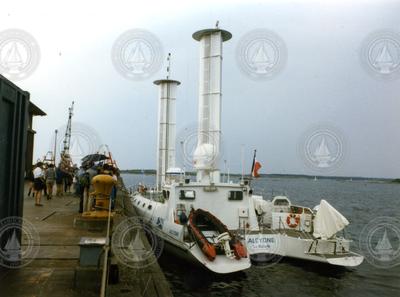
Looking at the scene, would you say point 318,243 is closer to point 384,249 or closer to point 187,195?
point 187,195

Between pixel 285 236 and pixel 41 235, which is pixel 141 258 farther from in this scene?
pixel 285 236

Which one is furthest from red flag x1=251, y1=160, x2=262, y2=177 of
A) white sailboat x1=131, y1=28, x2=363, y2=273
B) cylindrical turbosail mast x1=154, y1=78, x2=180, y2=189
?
cylindrical turbosail mast x1=154, y1=78, x2=180, y2=189

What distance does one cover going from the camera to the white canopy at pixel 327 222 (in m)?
15.1

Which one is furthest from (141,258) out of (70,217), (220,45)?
(220,45)

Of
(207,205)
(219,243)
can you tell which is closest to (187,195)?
(207,205)

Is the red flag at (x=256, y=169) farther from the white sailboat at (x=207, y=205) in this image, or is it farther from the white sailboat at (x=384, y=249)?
the white sailboat at (x=384, y=249)

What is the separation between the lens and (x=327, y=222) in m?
15.4

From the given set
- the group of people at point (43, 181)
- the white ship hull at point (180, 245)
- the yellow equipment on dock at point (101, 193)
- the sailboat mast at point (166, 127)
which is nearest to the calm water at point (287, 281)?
the white ship hull at point (180, 245)

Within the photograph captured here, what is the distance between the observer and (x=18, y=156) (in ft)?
23.9

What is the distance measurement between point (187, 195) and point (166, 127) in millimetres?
18609

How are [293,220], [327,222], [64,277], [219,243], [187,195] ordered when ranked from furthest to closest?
[293,220], [187,195], [327,222], [219,243], [64,277]

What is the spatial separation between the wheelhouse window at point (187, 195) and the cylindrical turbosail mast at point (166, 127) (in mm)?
15990

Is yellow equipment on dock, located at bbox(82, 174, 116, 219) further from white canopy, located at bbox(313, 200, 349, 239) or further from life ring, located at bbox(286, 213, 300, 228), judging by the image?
life ring, located at bbox(286, 213, 300, 228)

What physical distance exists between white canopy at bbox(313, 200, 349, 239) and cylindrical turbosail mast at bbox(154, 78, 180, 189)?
18668 mm
